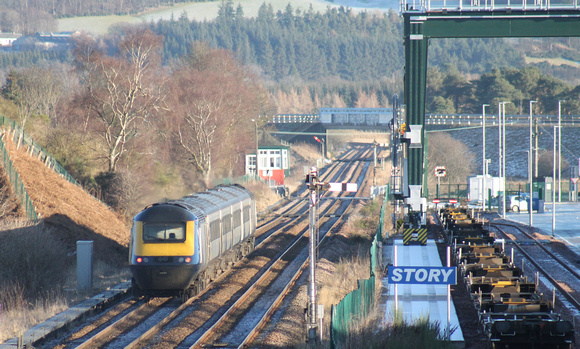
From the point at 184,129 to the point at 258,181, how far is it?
7.50 metres

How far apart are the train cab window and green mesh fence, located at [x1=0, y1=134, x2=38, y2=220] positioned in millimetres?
8679

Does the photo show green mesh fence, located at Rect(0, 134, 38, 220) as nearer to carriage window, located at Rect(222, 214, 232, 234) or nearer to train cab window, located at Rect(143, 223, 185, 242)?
carriage window, located at Rect(222, 214, 232, 234)

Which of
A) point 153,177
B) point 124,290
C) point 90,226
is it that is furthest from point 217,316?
point 153,177

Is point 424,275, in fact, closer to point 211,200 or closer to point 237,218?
point 211,200

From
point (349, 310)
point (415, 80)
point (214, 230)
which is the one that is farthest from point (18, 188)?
point (415, 80)

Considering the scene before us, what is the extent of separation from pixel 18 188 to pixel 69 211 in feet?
10.8

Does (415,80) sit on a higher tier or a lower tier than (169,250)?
higher

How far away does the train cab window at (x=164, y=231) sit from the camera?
1908 centimetres

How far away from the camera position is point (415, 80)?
2994 cm

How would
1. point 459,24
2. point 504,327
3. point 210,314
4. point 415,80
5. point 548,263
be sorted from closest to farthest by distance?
1. point 504,327
2. point 210,314
3. point 548,263
4. point 459,24
5. point 415,80

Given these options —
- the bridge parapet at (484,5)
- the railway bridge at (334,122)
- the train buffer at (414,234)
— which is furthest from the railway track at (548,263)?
the railway bridge at (334,122)

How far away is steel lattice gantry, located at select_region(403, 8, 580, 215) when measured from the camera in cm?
2800

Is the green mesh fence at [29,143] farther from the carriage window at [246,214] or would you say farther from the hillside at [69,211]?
the carriage window at [246,214]

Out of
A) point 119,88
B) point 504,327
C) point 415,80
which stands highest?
point 119,88
